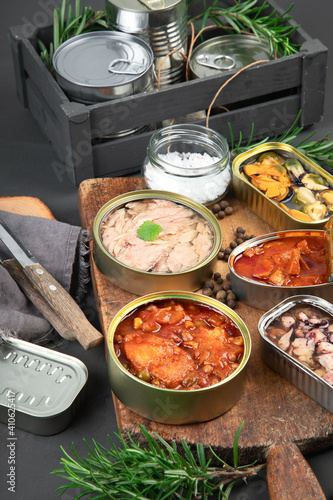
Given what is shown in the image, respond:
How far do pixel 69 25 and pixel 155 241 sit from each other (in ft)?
5.02

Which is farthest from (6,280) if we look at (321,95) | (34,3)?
(34,3)

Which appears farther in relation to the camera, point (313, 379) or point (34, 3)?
point (34, 3)

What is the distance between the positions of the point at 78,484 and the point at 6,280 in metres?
0.94

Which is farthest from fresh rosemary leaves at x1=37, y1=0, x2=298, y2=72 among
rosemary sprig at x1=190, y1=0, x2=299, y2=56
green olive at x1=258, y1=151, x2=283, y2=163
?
green olive at x1=258, y1=151, x2=283, y2=163

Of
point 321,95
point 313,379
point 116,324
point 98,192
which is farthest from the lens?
point 321,95

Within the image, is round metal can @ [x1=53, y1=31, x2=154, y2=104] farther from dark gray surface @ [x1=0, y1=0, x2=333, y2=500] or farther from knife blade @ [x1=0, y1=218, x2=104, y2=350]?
knife blade @ [x1=0, y1=218, x2=104, y2=350]

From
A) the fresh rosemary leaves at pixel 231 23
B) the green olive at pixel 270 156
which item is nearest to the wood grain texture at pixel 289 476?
the green olive at pixel 270 156

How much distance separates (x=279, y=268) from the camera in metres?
2.78

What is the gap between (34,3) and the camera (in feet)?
15.4

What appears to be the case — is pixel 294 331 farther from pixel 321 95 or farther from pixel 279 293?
pixel 321 95

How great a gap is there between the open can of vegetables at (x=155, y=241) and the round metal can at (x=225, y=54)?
96 cm

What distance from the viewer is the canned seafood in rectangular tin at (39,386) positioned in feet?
8.07

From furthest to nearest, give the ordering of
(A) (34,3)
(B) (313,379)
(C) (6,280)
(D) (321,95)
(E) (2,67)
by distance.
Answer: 1. (A) (34,3)
2. (E) (2,67)
3. (D) (321,95)
4. (C) (6,280)
5. (B) (313,379)

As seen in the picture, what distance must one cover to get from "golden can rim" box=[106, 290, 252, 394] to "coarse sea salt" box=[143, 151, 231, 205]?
628mm
